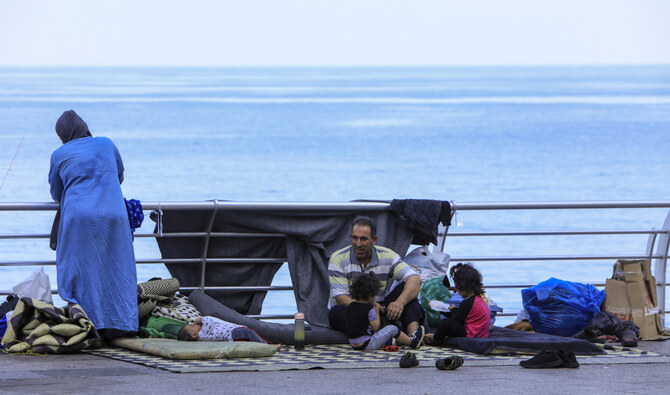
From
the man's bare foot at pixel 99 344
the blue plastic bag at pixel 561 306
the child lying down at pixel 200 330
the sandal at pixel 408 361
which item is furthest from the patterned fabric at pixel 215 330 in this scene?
the blue plastic bag at pixel 561 306

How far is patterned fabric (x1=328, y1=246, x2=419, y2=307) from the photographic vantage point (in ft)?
23.3

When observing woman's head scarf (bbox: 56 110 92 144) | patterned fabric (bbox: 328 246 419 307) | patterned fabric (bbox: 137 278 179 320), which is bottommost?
patterned fabric (bbox: 137 278 179 320)

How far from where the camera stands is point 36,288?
6.91m

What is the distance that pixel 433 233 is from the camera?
7754mm

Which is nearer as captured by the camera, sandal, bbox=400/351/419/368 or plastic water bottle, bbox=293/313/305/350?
sandal, bbox=400/351/419/368

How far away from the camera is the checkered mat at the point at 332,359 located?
5844 mm

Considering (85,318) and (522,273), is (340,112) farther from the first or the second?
(85,318)

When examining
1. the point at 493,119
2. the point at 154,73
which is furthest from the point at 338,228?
the point at 154,73

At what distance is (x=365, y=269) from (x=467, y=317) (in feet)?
2.52

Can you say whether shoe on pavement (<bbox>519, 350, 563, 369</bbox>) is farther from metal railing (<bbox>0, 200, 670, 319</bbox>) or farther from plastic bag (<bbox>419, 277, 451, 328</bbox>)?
metal railing (<bbox>0, 200, 670, 319</bbox>)

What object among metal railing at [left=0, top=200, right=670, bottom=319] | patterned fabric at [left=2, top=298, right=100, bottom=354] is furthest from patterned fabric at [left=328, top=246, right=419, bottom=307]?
patterned fabric at [left=2, top=298, right=100, bottom=354]

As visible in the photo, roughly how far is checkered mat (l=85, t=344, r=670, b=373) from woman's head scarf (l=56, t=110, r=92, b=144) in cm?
143

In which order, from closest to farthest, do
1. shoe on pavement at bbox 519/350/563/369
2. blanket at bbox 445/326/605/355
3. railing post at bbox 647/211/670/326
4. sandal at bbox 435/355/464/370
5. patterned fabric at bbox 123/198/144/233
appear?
sandal at bbox 435/355/464/370, shoe on pavement at bbox 519/350/563/369, blanket at bbox 445/326/605/355, patterned fabric at bbox 123/198/144/233, railing post at bbox 647/211/670/326

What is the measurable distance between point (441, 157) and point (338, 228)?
41296 mm
